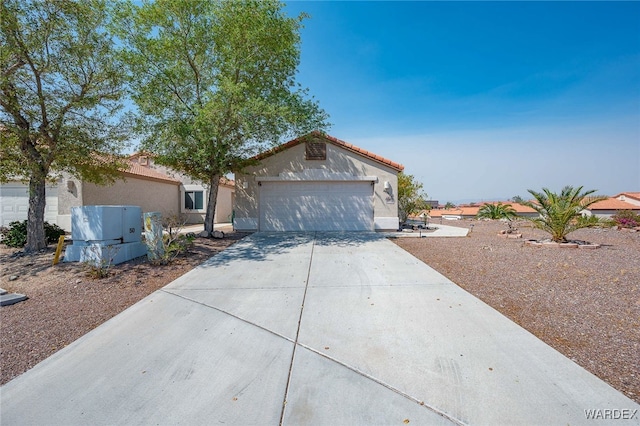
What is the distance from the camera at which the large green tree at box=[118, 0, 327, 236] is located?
8672 millimetres

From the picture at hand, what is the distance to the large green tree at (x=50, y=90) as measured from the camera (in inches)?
259

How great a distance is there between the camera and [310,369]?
2732mm

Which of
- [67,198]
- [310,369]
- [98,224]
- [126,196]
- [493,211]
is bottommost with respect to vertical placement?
[310,369]

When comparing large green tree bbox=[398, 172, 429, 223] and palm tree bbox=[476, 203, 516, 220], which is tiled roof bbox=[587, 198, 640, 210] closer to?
palm tree bbox=[476, 203, 516, 220]

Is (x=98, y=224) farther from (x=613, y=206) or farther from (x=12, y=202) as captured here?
(x=613, y=206)

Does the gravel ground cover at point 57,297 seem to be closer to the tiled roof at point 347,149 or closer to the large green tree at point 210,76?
the large green tree at point 210,76

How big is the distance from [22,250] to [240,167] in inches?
256

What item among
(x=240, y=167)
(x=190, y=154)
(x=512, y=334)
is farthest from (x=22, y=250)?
(x=512, y=334)

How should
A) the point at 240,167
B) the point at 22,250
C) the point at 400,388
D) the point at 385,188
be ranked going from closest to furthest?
the point at 400,388
the point at 22,250
the point at 240,167
the point at 385,188

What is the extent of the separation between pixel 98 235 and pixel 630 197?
64.5 metres

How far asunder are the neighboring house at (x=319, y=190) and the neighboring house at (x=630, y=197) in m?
52.9

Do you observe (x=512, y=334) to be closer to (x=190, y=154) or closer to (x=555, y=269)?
(x=555, y=269)

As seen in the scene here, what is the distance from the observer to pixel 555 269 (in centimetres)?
605

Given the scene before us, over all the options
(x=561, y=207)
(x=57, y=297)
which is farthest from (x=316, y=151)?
(x=57, y=297)
